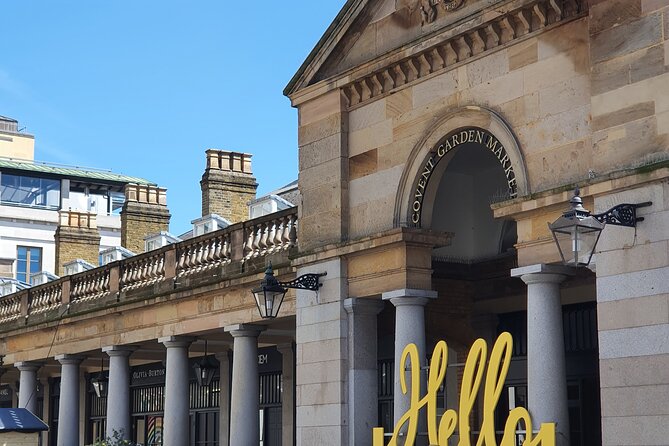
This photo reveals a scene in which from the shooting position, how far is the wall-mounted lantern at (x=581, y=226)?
14.0 meters

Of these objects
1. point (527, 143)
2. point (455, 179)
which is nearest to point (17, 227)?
point (455, 179)

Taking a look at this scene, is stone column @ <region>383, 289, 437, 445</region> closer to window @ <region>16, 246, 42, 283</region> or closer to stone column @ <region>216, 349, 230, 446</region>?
stone column @ <region>216, 349, 230, 446</region>

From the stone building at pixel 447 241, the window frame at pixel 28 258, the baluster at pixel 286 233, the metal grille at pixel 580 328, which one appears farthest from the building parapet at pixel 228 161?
the window frame at pixel 28 258

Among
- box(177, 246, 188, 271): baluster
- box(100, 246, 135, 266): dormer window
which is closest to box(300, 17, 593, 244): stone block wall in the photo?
box(177, 246, 188, 271): baluster

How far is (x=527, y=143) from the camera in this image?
16.4 metres

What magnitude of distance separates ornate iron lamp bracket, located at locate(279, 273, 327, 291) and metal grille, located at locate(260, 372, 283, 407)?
29.4ft

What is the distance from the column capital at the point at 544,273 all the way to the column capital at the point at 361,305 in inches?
145

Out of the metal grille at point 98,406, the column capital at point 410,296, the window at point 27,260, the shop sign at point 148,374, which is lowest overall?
the metal grille at point 98,406

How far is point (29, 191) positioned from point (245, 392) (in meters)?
54.7

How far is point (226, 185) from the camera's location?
32781mm

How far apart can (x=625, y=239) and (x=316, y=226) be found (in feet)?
21.0

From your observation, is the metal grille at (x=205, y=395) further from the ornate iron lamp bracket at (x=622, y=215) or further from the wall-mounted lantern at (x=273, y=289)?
the ornate iron lamp bracket at (x=622, y=215)

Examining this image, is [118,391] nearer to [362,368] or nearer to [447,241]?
[362,368]

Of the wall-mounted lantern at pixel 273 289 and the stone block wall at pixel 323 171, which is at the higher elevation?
the stone block wall at pixel 323 171
